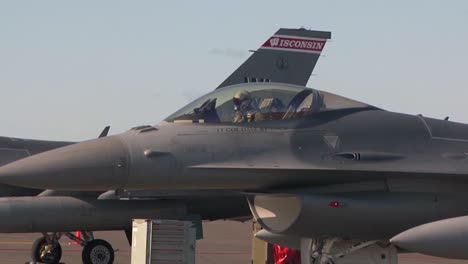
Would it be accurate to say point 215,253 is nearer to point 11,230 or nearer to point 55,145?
point 55,145

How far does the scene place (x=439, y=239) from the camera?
888 centimetres

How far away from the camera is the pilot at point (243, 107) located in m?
9.44

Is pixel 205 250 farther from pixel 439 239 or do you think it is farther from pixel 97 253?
pixel 439 239

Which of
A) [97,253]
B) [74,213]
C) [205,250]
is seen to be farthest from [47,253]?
[205,250]

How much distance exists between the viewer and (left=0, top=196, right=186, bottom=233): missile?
1395 centimetres

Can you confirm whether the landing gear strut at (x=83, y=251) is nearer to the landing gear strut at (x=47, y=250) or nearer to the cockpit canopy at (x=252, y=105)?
the landing gear strut at (x=47, y=250)

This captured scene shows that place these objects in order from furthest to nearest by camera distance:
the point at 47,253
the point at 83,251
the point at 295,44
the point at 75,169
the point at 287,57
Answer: the point at 295,44 → the point at 287,57 → the point at 47,253 → the point at 83,251 → the point at 75,169

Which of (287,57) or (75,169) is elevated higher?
(287,57)

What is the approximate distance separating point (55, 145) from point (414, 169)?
992 centimetres

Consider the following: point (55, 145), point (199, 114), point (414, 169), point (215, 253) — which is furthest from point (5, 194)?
point (414, 169)

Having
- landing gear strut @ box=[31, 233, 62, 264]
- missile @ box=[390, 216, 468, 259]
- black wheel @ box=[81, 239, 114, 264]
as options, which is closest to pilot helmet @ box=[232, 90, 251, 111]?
missile @ box=[390, 216, 468, 259]

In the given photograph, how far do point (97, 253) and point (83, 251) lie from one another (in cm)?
21

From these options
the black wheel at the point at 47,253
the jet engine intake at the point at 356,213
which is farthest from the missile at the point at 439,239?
the black wheel at the point at 47,253

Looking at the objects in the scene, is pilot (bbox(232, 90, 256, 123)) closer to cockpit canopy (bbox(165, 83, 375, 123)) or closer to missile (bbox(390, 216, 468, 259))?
cockpit canopy (bbox(165, 83, 375, 123))
